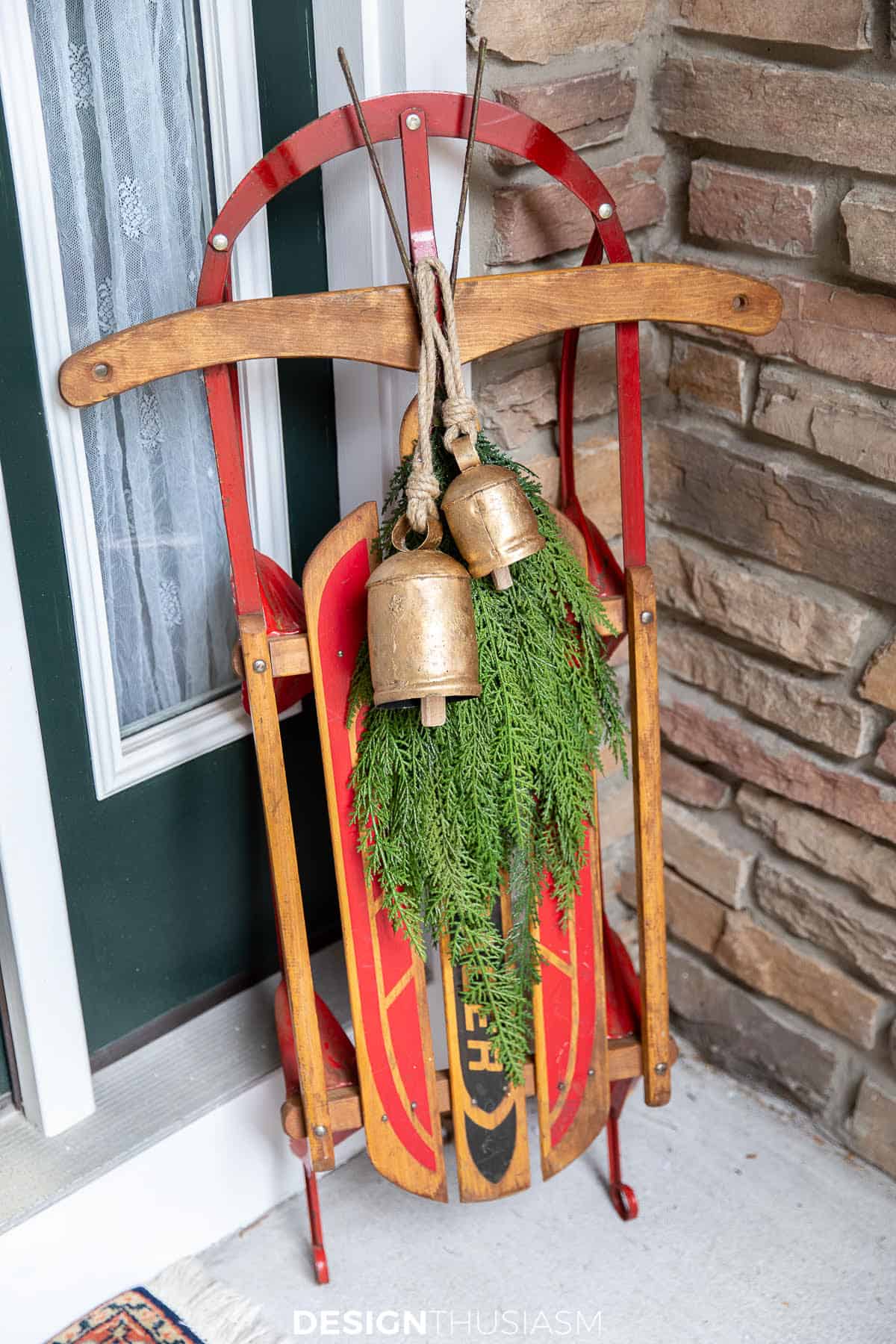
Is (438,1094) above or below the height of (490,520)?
below

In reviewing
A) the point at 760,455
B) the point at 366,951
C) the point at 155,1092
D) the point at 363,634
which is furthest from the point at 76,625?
the point at 760,455

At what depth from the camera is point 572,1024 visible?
1.46 m

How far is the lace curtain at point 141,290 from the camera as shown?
4.14ft

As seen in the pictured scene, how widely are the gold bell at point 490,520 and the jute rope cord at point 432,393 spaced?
2 centimetres

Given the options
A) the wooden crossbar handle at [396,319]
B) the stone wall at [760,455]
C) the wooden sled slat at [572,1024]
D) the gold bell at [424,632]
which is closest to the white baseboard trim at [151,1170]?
the wooden sled slat at [572,1024]

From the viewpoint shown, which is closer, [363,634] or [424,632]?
[424,632]

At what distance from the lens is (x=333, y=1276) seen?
161cm

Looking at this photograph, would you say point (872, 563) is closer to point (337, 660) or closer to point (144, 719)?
point (337, 660)

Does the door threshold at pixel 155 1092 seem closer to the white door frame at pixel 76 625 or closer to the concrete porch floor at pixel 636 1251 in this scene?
the white door frame at pixel 76 625

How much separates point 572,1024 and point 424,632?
0.57 metres

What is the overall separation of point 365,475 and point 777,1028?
0.94 m

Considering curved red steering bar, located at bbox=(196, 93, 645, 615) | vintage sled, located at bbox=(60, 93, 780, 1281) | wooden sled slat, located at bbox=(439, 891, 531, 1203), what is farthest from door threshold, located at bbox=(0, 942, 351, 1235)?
curved red steering bar, located at bbox=(196, 93, 645, 615)

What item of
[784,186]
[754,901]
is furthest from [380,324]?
[754,901]

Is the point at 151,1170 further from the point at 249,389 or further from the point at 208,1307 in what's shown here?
the point at 249,389
